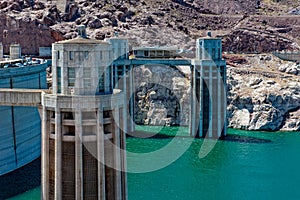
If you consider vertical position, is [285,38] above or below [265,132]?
above

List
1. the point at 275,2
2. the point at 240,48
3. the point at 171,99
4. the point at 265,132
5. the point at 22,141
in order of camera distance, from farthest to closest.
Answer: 1. the point at 275,2
2. the point at 240,48
3. the point at 171,99
4. the point at 265,132
5. the point at 22,141

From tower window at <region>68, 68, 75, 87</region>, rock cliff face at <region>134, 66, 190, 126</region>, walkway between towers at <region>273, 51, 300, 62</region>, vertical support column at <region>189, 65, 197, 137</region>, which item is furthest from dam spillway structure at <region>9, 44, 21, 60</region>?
walkway between towers at <region>273, 51, 300, 62</region>

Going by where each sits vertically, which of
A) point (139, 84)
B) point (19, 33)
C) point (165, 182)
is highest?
point (19, 33)

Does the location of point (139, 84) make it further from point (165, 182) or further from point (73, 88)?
point (73, 88)

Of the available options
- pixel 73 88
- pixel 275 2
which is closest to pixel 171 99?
pixel 73 88

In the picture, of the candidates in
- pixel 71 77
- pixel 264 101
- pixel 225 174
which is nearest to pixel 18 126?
pixel 225 174

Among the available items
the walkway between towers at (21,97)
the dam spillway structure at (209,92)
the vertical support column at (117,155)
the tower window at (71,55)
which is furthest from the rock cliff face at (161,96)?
the tower window at (71,55)
